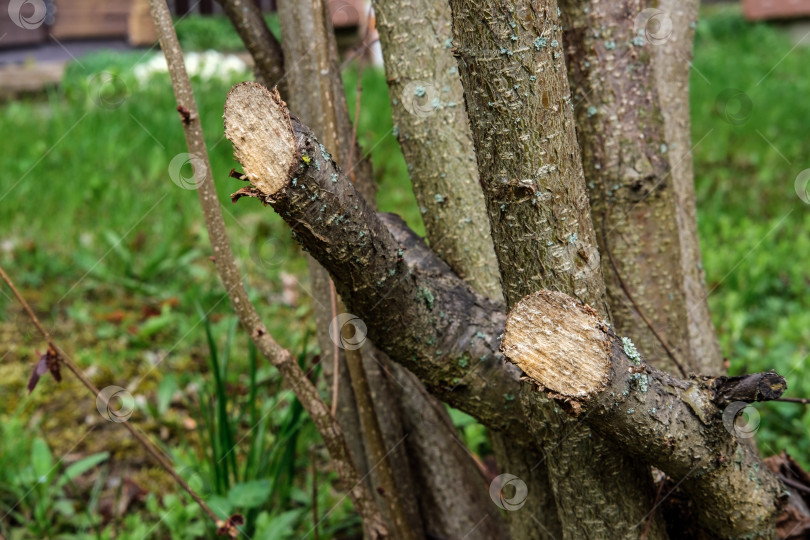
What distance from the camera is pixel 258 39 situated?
1.61m

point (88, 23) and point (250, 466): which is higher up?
point (88, 23)

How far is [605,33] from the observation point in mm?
1400

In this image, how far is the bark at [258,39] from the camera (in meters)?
1.58

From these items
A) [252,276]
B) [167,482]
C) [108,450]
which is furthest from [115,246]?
[167,482]

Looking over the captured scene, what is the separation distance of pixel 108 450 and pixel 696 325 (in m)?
1.82

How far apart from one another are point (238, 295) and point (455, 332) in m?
0.41

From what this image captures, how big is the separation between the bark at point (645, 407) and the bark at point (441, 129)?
423 millimetres

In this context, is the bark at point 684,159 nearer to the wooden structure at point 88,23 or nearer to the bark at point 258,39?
the bark at point 258,39

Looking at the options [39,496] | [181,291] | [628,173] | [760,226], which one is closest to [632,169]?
[628,173]

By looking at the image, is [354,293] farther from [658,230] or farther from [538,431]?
[658,230]

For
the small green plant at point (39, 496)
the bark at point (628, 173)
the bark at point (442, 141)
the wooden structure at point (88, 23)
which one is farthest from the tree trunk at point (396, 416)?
the wooden structure at point (88, 23)

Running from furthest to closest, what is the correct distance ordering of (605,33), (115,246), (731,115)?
1. (731,115)
2. (115,246)
3. (605,33)

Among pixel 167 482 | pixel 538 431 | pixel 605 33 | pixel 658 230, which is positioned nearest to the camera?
pixel 538 431

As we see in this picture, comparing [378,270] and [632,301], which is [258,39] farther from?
[632,301]
